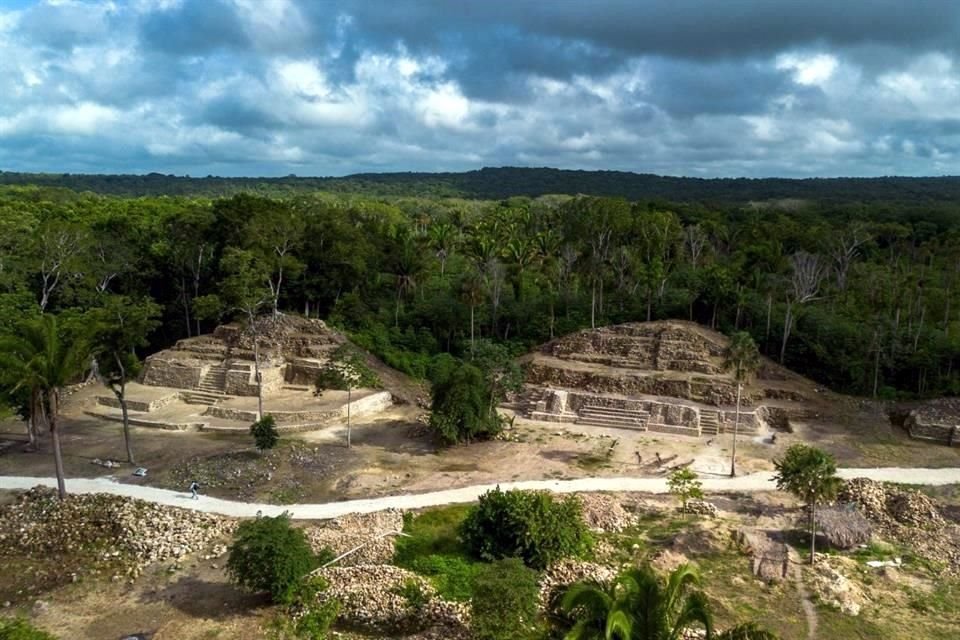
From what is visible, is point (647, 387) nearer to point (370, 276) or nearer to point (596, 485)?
point (596, 485)

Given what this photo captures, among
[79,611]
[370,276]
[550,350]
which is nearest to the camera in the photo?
[79,611]

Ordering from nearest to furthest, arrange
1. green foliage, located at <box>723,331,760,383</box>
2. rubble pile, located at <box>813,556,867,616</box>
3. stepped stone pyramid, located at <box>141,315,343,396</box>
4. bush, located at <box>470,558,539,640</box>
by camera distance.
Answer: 1. bush, located at <box>470,558,539,640</box>
2. rubble pile, located at <box>813,556,867,616</box>
3. green foliage, located at <box>723,331,760,383</box>
4. stepped stone pyramid, located at <box>141,315,343,396</box>

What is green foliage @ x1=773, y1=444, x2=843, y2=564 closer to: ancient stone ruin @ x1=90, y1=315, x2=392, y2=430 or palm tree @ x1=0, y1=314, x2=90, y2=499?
ancient stone ruin @ x1=90, y1=315, x2=392, y2=430

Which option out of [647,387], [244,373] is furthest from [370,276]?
[647,387]

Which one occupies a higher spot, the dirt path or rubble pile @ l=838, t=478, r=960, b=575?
rubble pile @ l=838, t=478, r=960, b=575

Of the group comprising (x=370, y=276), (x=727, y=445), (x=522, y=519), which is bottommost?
(x=727, y=445)

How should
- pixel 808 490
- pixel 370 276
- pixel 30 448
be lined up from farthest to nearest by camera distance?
pixel 370 276 < pixel 30 448 < pixel 808 490

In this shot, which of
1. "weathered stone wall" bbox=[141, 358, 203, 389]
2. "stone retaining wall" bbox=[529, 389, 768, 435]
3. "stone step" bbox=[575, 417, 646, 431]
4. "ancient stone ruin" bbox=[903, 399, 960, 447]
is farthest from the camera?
"weathered stone wall" bbox=[141, 358, 203, 389]

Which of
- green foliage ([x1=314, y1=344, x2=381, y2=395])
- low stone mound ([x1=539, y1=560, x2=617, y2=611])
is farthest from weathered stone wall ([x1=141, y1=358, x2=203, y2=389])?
low stone mound ([x1=539, y1=560, x2=617, y2=611])

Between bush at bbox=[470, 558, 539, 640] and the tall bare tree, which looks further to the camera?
the tall bare tree
